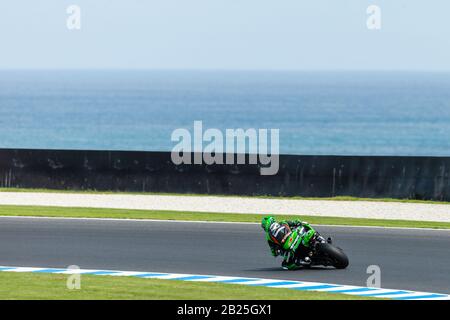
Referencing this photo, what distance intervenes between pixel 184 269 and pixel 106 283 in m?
2.03

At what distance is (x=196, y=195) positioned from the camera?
28938 millimetres

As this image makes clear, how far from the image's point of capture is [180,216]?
24.4 m

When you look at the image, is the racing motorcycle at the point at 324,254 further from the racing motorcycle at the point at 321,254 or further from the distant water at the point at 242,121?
the distant water at the point at 242,121

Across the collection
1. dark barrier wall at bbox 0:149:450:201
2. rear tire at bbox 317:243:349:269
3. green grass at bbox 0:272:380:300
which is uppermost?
dark barrier wall at bbox 0:149:450:201

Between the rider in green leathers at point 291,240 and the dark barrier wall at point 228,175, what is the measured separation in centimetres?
1175

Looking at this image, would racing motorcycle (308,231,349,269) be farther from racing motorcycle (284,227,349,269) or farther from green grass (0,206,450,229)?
green grass (0,206,450,229)

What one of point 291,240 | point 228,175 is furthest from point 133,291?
point 228,175

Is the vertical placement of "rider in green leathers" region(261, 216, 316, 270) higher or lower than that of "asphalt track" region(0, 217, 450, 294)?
higher

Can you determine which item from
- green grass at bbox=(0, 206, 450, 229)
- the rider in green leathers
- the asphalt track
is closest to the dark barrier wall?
green grass at bbox=(0, 206, 450, 229)

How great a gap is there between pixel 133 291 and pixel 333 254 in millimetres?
3593

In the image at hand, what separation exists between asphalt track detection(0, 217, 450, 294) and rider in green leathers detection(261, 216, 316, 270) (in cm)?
21

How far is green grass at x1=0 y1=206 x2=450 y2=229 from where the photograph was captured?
23.7 metres

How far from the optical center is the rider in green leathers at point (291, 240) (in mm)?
16391

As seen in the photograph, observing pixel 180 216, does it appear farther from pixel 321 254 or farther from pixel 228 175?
pixel 321 254
